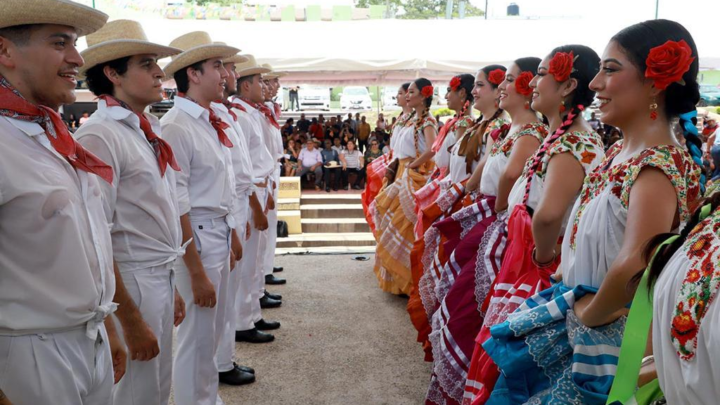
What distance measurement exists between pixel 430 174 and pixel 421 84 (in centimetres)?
115

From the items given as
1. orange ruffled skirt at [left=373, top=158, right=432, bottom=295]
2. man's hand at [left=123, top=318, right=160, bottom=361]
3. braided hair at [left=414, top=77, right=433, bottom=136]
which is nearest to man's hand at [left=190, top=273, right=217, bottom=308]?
man's hand at [left=123, top=318, right=160, bottom=361]

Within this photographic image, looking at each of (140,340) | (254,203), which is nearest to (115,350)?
(140,340)

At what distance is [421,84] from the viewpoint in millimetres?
6266

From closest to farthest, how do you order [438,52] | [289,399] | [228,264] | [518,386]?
[518,386] → [228,264] → [289,399] → [438,52]

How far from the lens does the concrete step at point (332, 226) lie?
9781 mm

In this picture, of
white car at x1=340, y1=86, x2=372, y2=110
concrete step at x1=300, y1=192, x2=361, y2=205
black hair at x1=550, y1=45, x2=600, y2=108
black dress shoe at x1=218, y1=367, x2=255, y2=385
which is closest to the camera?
black hair at x1=550, y1=45, x2=600, y2=108

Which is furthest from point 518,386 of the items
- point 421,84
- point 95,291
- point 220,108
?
point 421,84

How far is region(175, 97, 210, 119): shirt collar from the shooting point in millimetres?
3275

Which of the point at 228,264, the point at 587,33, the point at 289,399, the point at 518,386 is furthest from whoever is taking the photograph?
the point at 587,33

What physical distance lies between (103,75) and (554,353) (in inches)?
81.4

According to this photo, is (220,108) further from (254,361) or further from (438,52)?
(438,52)

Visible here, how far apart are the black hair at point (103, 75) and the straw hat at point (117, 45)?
0.03m

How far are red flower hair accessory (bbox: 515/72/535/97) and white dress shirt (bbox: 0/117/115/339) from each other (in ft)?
7.87

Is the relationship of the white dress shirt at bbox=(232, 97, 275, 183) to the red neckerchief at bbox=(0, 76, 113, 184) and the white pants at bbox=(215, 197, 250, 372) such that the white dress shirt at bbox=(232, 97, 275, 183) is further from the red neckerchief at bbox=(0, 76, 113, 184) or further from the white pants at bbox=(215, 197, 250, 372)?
the red neckerchief at bbox=(0, 76, 113, 184)
